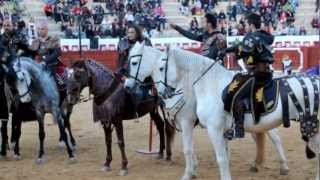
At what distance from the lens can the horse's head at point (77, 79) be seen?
775cm

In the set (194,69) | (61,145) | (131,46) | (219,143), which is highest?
(131,46)

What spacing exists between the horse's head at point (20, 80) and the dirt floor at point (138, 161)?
99 cm

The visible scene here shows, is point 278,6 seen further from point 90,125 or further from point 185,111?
point 185,111

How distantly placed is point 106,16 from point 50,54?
18081 mm

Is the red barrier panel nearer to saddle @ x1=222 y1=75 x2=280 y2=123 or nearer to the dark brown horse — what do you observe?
the dark brown horse

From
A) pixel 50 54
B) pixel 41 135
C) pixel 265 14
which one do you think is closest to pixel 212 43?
pixel 50 54

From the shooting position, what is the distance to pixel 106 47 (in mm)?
22266

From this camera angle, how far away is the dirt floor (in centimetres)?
778

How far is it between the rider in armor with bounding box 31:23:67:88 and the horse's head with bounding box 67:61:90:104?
1.13m

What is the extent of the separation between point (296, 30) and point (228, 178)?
21.3 m

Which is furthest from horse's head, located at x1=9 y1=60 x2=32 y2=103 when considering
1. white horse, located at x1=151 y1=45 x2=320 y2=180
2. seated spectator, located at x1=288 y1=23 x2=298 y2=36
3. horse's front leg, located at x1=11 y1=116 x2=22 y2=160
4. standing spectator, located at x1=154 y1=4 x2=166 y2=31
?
seated spectator, located at x1=288 y1=23 x2=298 y2=36

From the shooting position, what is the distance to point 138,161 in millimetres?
8703

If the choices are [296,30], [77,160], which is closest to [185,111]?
[77,160]

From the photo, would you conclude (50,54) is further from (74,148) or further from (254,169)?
(254,169)
